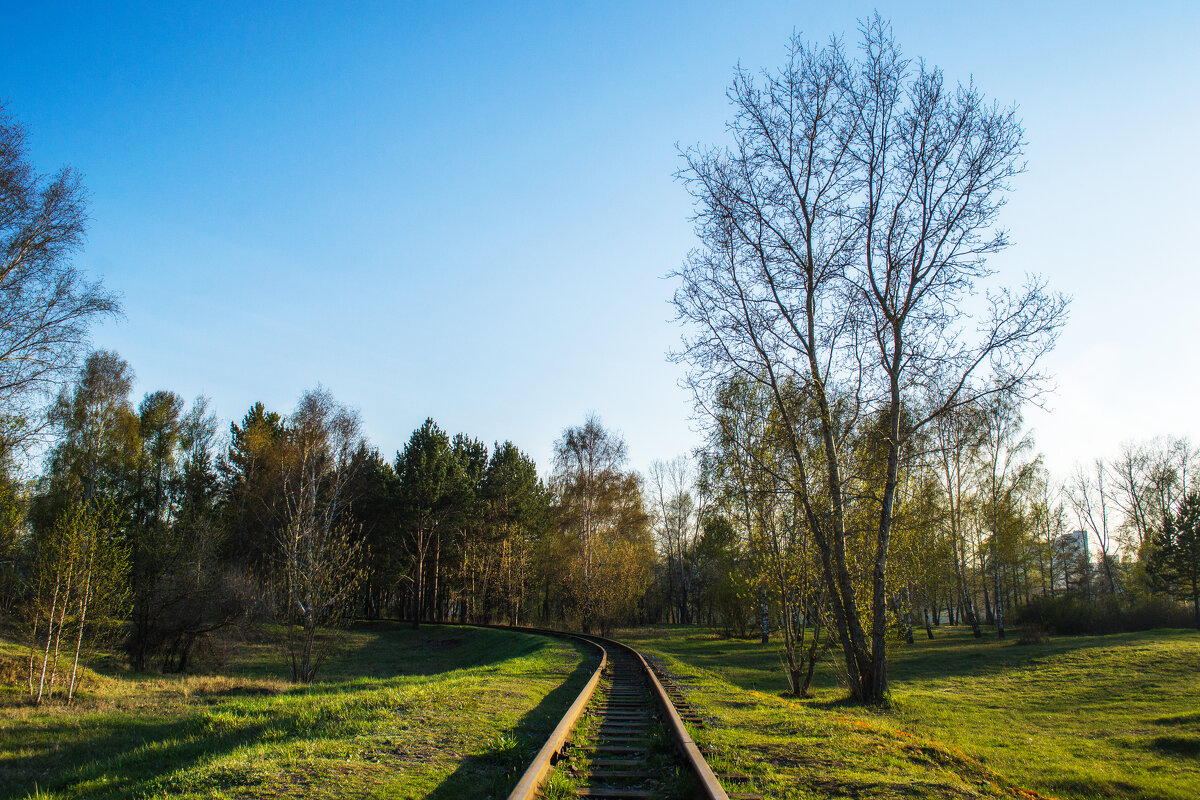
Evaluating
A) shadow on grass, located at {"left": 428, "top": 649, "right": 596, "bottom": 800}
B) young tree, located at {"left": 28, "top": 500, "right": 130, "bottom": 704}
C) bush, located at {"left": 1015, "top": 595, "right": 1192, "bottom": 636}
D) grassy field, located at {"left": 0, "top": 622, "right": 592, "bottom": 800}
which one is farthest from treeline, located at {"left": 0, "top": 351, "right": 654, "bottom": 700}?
bush, located at {"left": 1015, "top": 595, "right": 1192, "bottom": 636}

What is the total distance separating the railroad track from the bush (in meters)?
32.3

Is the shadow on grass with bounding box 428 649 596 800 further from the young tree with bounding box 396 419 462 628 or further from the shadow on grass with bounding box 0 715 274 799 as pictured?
the young tree with bounding box 396 419 462 628

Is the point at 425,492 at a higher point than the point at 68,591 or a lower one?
higher

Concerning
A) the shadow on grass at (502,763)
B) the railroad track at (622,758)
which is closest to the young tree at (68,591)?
the shadow on grass at (502,763)

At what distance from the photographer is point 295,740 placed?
6.57m

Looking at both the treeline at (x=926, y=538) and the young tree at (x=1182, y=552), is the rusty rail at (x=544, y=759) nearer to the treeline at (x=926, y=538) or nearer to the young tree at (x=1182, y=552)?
the treeline at (x=926, y=538)

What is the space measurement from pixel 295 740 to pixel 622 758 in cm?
350

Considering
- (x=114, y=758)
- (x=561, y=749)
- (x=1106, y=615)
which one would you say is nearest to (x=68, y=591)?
(x=114, y=758)

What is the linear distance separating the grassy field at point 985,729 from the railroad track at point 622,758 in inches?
18.9

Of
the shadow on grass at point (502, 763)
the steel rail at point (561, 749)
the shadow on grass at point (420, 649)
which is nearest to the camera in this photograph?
the steel rail at point (561, 749)

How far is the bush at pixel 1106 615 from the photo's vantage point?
31094 millimetres

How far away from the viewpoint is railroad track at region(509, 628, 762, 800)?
4648 millimetres

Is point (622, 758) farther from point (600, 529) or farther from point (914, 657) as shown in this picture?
point (600, 529)

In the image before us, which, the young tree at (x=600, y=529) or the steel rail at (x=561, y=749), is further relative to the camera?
the young tree at (x=600, y=529)
